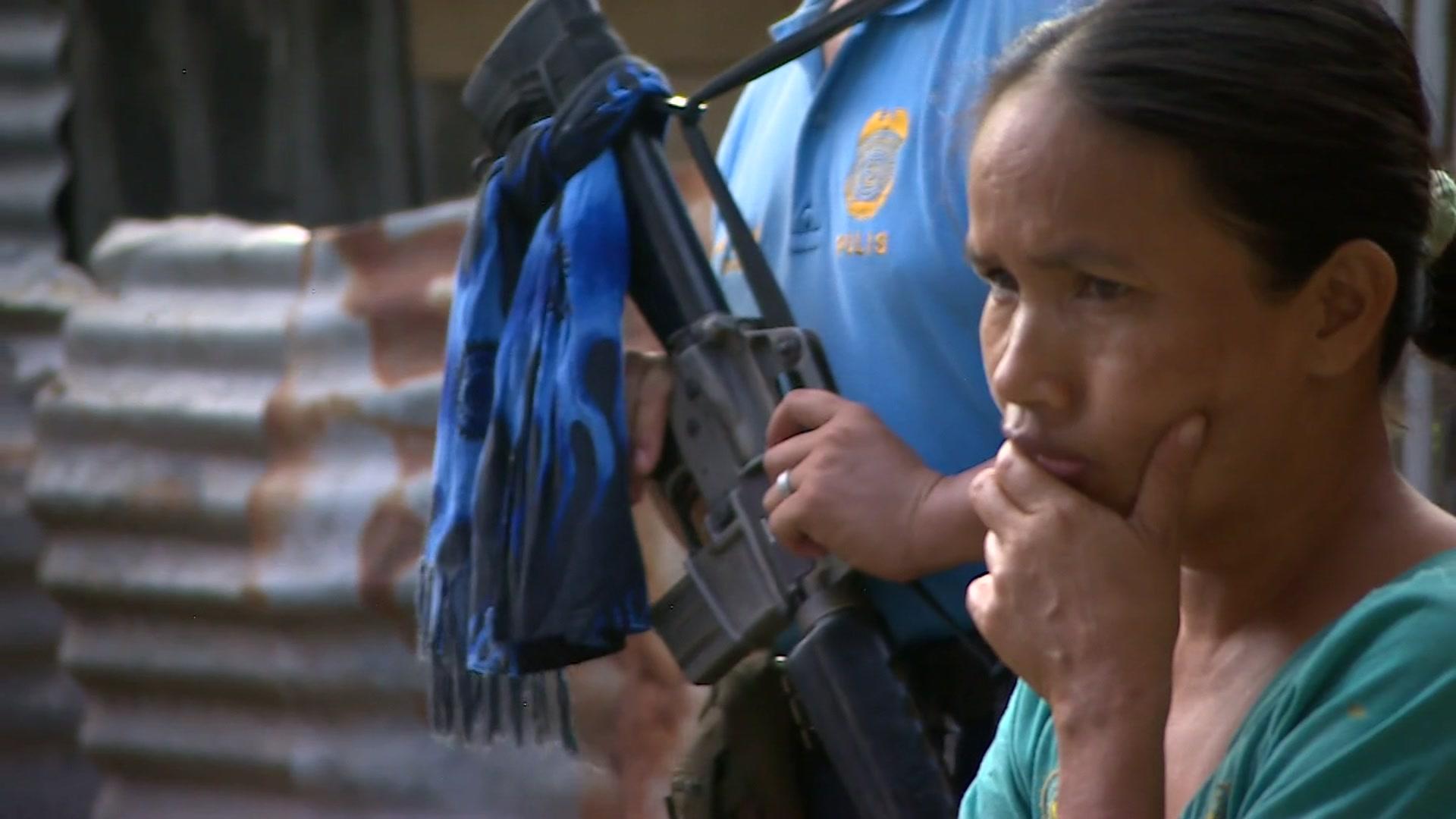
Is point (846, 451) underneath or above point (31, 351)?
underneath

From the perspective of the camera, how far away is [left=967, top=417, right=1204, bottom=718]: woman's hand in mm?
1114

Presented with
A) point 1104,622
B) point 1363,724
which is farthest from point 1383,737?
point 1104,622

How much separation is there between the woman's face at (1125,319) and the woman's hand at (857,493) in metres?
Answer: 0.63

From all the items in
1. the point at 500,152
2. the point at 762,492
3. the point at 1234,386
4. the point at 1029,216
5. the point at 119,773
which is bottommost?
the point at 119,773

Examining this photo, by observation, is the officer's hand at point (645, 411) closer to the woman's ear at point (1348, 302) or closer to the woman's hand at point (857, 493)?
the woman's hand at point (857, 493)

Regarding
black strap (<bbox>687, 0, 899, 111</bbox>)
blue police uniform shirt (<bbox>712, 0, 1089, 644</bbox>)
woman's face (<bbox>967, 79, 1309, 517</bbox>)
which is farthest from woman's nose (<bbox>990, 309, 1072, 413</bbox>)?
black strap (<bbox>687, 0, 899, 111</bbox>)

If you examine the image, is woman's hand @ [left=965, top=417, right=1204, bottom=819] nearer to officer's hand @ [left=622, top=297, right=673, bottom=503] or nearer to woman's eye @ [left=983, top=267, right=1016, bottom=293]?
woman's eye @ [left=983, top=267, right=1016, bottom=293]

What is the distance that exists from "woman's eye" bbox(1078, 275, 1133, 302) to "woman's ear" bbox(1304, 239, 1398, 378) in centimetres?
12

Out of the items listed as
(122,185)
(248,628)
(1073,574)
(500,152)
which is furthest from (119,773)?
(1073,574)

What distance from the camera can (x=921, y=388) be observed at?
1.93 meters

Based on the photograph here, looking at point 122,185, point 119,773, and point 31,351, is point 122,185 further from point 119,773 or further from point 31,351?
point 119,773

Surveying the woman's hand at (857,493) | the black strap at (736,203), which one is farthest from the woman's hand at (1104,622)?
the black strap at (736,203)

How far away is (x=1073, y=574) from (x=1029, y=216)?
22 centimetres

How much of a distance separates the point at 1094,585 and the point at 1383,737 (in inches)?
7.3
